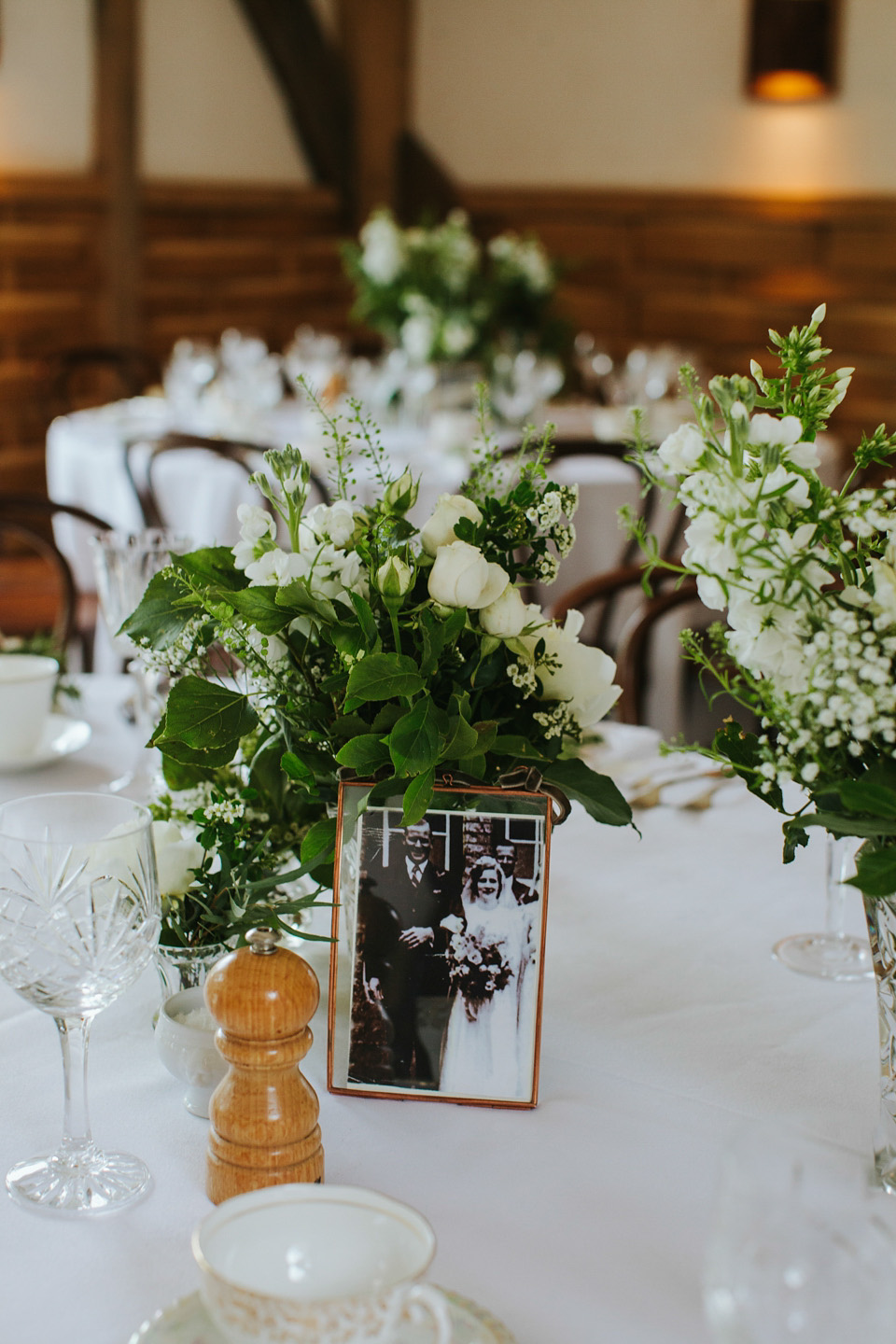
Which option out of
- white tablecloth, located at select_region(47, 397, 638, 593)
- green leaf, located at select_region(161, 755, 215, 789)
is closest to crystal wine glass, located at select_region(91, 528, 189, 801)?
green leaf, located at select_region(161, 755, 215, 789)

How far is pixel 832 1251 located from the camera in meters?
0.50

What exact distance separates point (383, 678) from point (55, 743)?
0.80m

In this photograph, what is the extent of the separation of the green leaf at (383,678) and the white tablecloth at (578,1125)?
275mm

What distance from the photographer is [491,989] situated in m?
0.88

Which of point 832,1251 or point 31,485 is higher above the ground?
point 31,485

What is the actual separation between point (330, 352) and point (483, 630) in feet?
12.3

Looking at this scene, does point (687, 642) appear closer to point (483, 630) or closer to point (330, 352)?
point (483, 630)

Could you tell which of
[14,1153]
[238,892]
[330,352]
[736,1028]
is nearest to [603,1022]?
[736,1028]

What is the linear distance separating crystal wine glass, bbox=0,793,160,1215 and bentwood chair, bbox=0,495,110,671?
1.02 meters

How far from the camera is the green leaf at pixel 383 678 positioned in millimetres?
811

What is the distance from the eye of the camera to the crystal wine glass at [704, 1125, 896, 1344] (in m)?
0.50

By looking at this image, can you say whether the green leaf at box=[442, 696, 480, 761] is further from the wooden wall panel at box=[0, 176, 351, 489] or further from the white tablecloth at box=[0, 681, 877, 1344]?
the wooden wall panel at box=[0, 176, 351, 489]

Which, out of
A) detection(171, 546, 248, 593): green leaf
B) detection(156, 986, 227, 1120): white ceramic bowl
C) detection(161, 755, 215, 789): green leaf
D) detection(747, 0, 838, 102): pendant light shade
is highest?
detection(747, 0, 838, 102): pendant light shade

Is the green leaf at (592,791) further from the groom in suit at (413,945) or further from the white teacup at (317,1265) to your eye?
the white teacup at (317,1265)
